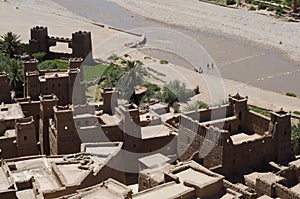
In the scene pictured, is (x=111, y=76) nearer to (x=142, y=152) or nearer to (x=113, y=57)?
(x=113, y=57)

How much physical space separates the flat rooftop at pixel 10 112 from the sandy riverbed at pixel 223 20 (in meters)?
38.1

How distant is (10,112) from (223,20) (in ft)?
174

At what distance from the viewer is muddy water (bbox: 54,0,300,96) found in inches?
2156

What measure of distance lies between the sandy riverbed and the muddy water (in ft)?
6.51

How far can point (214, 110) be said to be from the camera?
2991 cm

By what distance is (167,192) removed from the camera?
71.4 ft

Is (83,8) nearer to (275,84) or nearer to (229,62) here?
(229,62)

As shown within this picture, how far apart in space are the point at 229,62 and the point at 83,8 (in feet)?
116

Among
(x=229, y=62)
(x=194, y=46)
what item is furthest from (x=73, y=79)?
(x=194, y=46)

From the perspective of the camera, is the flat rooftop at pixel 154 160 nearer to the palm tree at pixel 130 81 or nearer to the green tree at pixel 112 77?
the palm tree at pixel 130 81

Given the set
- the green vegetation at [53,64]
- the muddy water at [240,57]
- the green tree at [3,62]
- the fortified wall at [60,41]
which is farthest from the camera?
the muddy water at [240,57]

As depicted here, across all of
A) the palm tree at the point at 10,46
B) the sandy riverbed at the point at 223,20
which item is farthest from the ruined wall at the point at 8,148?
the sandy riverbed at the point at 223,20

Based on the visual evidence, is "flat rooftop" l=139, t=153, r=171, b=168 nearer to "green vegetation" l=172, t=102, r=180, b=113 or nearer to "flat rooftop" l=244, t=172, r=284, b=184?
"flat rooftop" l=244, t=172, r=284, b=184

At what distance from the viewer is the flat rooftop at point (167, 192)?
21.4 meters
